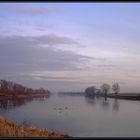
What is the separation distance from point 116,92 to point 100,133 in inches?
3871

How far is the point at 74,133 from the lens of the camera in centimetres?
1692

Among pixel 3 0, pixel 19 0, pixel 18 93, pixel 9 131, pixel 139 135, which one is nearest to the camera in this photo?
pixel 19 0

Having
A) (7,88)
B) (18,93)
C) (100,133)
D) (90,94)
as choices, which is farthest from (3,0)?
(90,94)

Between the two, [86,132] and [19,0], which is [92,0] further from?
[86,132]

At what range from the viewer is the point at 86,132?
55.7 ft

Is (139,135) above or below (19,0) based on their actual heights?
below

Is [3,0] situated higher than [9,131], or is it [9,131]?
[3,0]

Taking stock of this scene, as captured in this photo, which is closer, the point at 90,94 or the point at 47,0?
the point at 47,0

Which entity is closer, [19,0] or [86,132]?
[19,0]

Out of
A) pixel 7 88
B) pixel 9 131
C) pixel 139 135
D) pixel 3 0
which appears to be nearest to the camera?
pixel 3 0

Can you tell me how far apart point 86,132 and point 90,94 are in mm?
118822

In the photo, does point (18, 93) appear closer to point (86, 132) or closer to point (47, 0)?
point (86, 132)

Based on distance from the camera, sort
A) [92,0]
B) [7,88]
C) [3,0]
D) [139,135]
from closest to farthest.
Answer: [92,0]
[3,0]
[139,135]
[7,88]

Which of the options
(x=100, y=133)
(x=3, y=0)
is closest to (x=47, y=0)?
(x=3, y=0)
